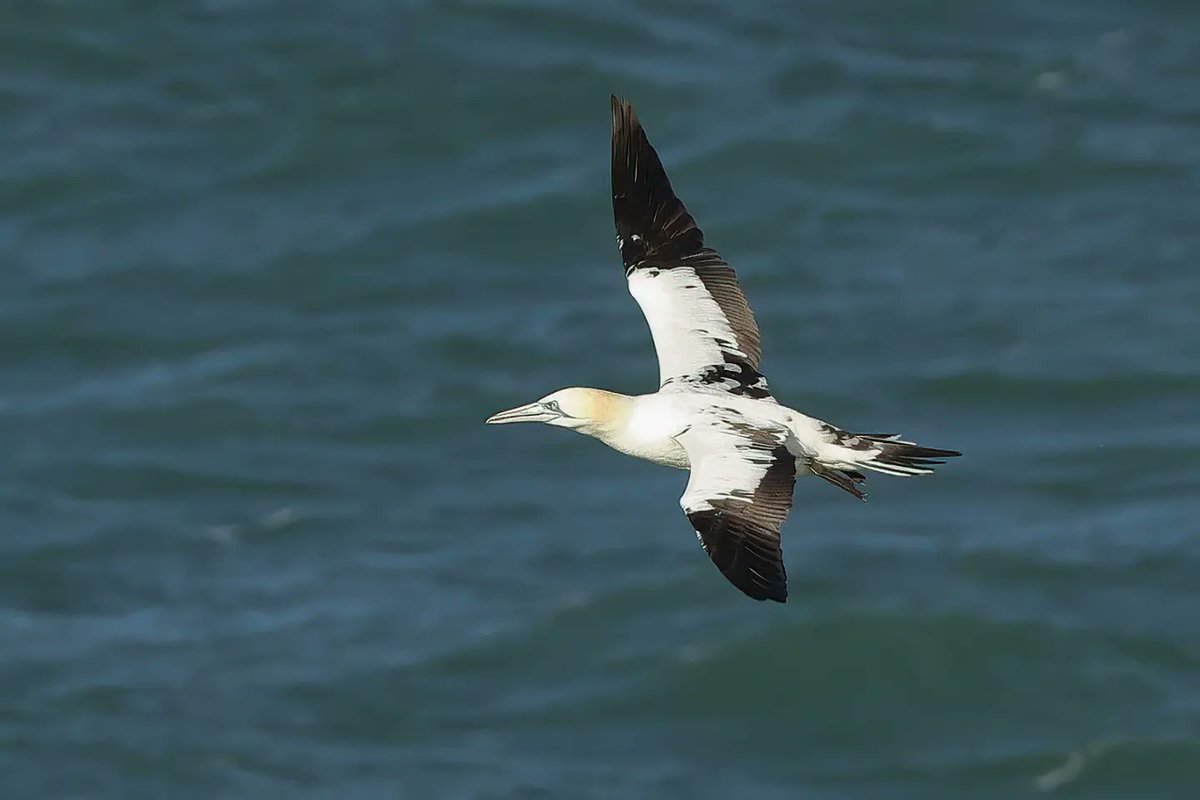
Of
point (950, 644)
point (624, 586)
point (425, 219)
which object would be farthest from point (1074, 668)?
point (425, 219)

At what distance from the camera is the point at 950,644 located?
29938 mm

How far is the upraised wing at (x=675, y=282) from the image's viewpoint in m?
14.9

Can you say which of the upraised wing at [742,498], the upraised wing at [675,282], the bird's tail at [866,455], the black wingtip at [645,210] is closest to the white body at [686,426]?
the bird's tail at [866,455]

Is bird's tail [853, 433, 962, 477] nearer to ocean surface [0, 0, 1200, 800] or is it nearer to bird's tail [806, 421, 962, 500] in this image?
bird's tail [806, 421, 962, 500]

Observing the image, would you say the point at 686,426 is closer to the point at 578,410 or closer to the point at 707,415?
the point at 707,415

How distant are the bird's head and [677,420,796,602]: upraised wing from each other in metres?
0.60

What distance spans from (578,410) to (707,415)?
0.89m

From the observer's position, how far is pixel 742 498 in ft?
42.9

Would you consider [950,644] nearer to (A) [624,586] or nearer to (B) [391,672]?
(A) [624,586]

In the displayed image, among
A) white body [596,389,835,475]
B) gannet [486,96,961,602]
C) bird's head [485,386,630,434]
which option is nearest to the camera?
gannet [486,96,961,602]

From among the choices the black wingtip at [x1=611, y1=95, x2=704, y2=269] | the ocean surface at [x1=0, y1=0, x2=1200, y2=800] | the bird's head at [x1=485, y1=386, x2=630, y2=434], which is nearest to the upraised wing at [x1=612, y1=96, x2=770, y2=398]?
the black wingtip at [x1=611, y1=95, x2=704, y2=269]

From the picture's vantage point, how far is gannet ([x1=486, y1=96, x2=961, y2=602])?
12938 mm

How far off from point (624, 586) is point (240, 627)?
5371mm

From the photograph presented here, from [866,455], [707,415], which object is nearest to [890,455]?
[866,455]
